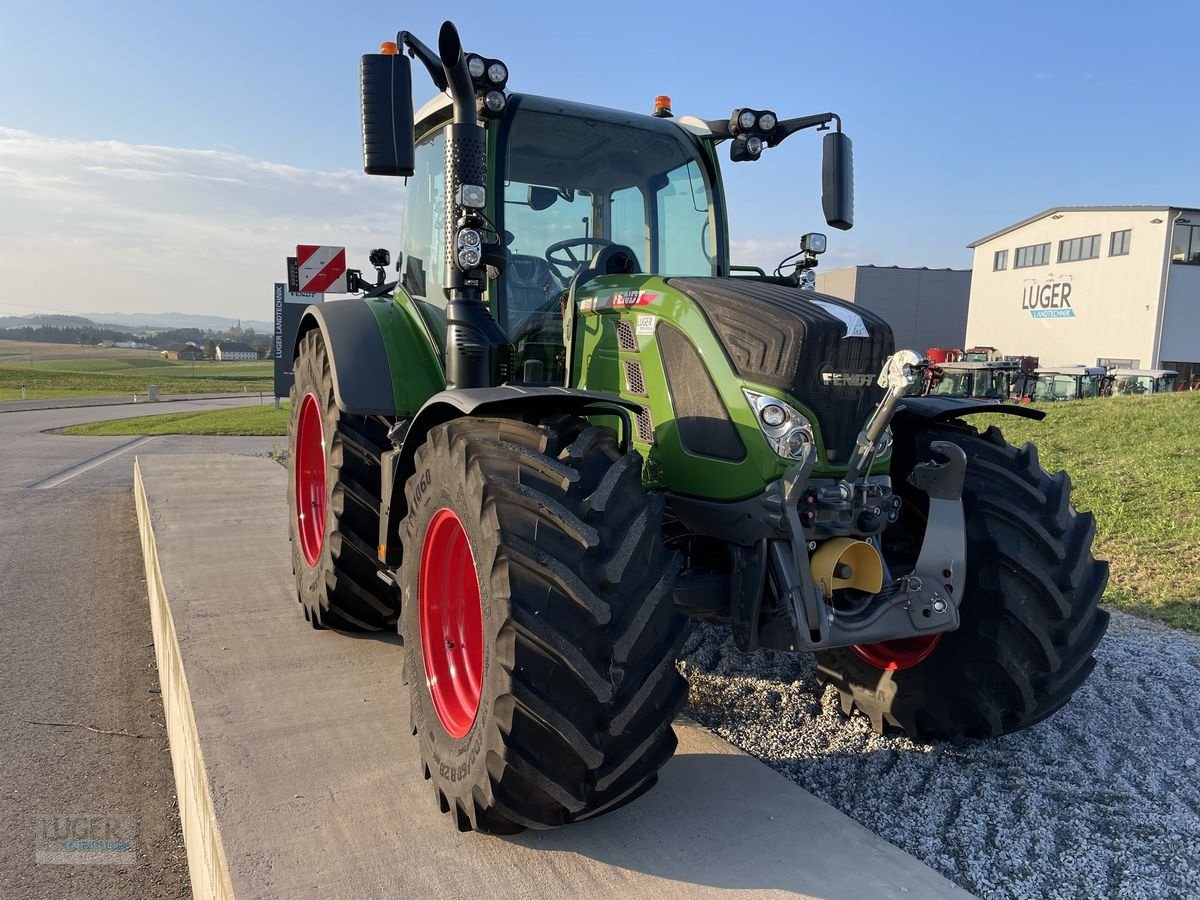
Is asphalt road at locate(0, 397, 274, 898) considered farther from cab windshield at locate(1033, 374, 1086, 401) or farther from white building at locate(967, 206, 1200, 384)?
white building at locate(967, 206, 1200, 384)

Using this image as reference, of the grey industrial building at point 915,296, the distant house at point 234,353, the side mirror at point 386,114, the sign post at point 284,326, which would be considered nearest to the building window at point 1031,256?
the grey industrial building at point 915,296

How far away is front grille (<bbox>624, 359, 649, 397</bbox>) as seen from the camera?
3236 millimetres

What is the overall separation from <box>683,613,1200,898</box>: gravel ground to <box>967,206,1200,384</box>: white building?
39.5 metres

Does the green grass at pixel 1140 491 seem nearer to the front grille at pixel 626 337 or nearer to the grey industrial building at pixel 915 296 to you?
the front grille at pixel 626 337

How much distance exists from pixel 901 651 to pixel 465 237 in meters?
2.38

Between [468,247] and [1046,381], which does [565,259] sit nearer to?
[468,247]

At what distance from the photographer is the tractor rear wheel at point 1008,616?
305 cm

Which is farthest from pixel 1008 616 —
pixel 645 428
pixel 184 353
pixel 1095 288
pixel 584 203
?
pixel 184 353

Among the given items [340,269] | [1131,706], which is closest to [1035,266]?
[340,269]

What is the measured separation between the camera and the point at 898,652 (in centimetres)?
353

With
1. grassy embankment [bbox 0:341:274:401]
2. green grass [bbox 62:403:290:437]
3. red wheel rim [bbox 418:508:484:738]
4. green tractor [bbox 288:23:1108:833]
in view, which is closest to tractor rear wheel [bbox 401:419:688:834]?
green tractor [bbox 288:23:1108:833]

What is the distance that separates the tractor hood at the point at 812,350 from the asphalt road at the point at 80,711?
2.67m

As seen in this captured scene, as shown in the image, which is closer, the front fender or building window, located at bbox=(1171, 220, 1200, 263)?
the front fender

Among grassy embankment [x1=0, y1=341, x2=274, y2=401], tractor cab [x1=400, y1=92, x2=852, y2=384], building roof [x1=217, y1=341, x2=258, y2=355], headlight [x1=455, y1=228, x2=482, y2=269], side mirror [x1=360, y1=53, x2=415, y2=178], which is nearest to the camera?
side mirror [x1=360, y1=53, x2=415, y2=178]
